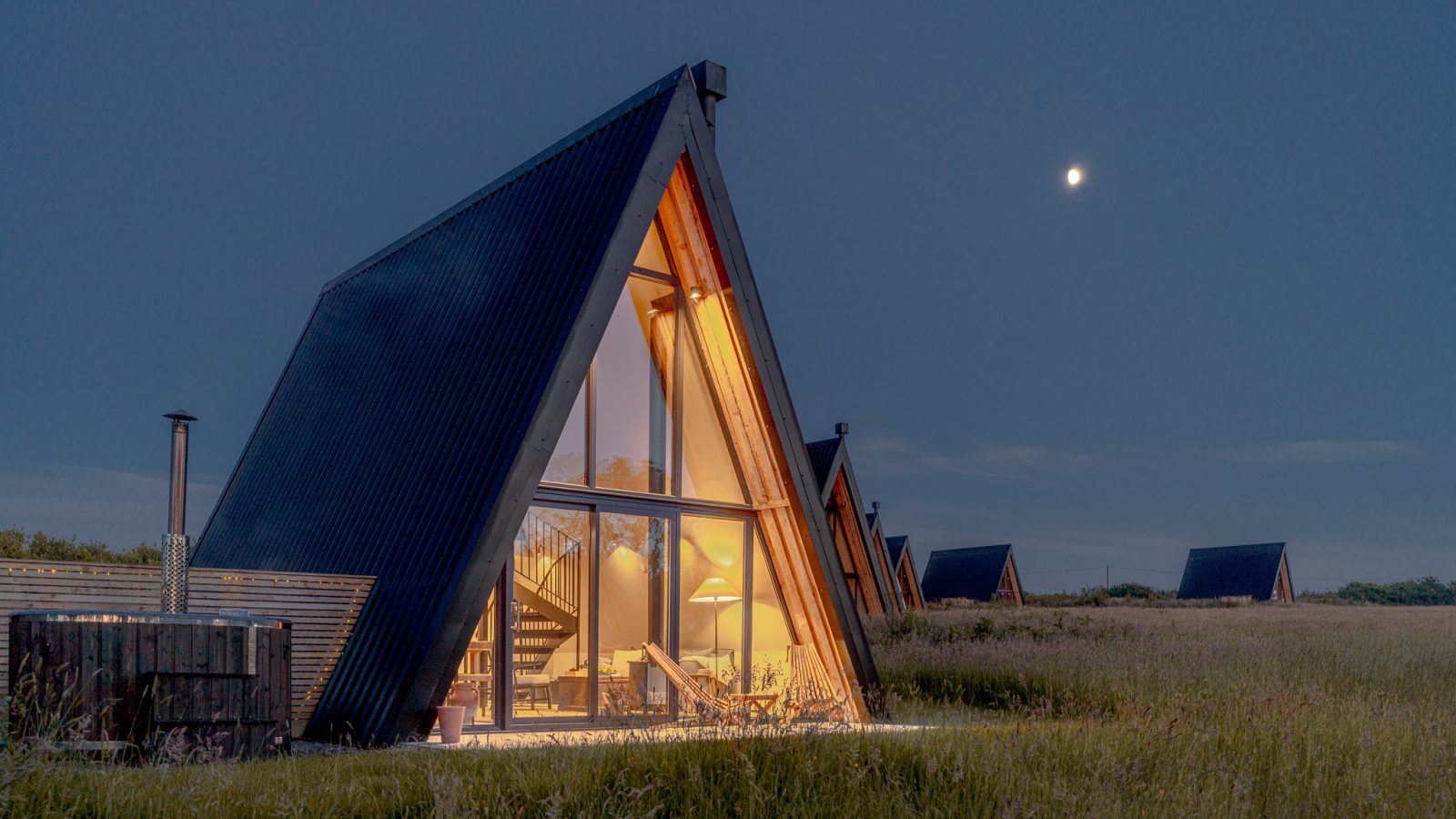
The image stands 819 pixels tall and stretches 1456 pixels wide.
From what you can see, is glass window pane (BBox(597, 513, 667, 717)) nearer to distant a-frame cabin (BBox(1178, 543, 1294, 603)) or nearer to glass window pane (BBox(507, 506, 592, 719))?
glass window pane (BBox(507, 506, 592, 719))

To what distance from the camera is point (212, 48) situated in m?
47.9

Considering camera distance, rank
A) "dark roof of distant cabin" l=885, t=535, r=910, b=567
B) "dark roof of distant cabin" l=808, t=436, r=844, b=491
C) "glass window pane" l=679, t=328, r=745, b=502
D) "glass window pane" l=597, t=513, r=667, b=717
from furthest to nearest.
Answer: "dark roof of distant cabin" l=885, t=535, r=910, b=567
"dark roof of distant cabin" l=808, t=436, r=844, b=491
"glass window pane" l=679, t=328, r=745, b=502
"glass window pane" l=597, t=513, r=667, b=717

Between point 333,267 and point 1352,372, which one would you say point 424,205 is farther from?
point 1352,372

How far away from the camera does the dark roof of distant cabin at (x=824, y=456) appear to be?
75.5 feet

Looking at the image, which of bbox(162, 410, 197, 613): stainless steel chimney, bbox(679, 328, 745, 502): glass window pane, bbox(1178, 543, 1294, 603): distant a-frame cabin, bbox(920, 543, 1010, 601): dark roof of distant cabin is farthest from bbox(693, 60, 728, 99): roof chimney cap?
bbox(1178, 543, 1294, 603): distant a-frame cabin

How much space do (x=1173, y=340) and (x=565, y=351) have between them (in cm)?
4313

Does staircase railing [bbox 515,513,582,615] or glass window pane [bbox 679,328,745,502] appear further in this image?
glass window pane [bbox 679,328,745,502]

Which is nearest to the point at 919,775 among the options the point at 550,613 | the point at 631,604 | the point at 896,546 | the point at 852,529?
the point at 550,613

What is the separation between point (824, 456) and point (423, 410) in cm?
1328

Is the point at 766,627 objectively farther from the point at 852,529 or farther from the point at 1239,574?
the point at 1239,574

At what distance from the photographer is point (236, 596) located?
966 centimetres

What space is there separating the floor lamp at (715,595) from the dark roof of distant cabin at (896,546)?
2047 centimetres

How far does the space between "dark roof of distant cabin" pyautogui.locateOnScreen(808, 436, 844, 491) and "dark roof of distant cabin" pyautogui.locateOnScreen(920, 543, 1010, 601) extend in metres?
15.4

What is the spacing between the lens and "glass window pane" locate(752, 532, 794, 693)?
1200 cm
